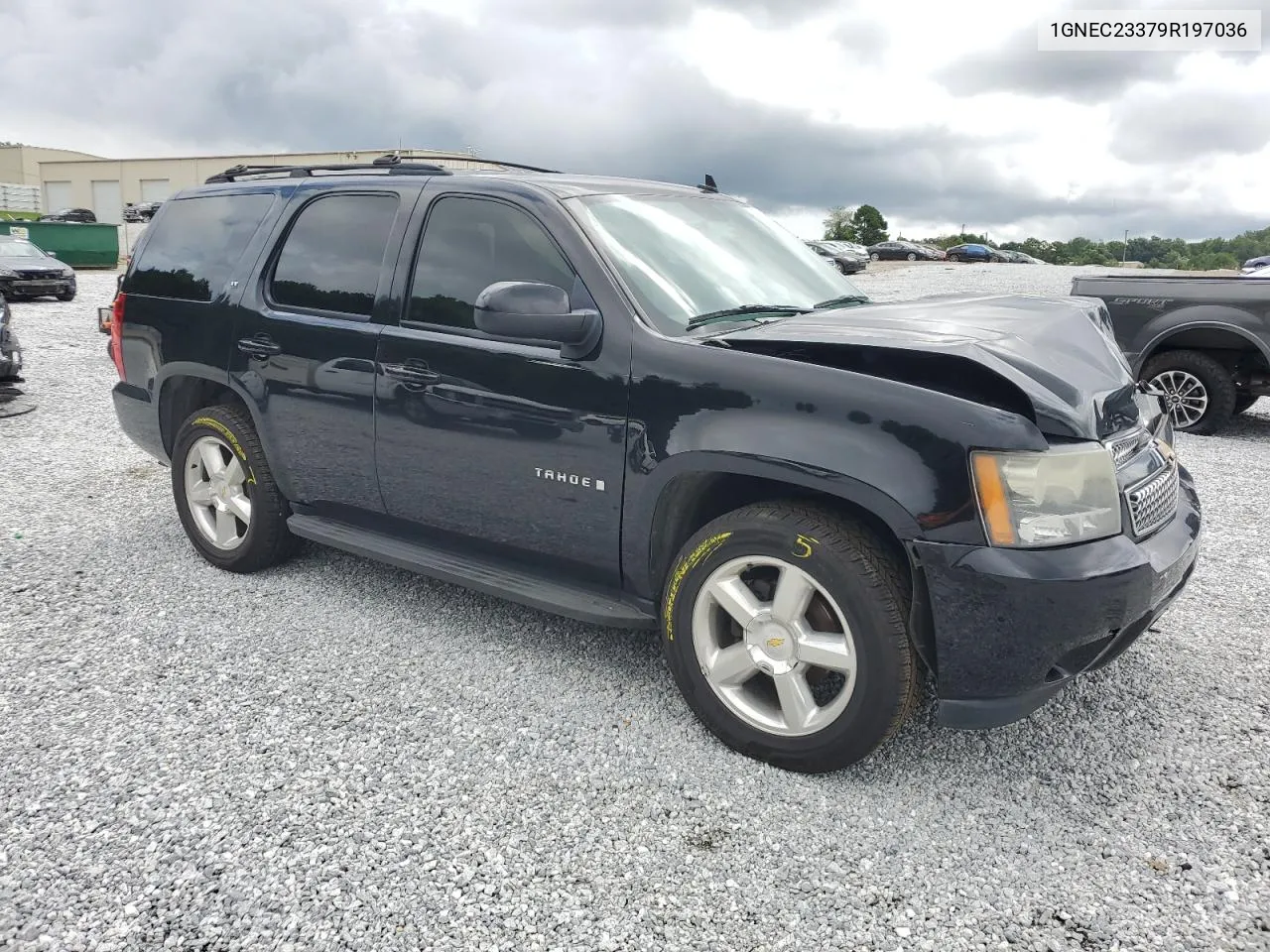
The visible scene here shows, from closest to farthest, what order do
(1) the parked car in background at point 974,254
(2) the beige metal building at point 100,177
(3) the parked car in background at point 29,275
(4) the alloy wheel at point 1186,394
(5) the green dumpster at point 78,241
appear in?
(4) the alloy wheel at point 1186,394 < (3) the parked car in background at point 29,275 < (5) the green dumpster at point 78,241 < (1) the parked car in background at point 974,254 < (2) the beige metal building at point 100,177

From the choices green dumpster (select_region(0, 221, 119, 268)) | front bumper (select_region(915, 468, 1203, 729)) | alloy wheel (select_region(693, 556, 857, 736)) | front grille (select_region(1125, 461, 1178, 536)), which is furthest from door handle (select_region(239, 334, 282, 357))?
green dumpster (select_region(0, 221, 119, 268))

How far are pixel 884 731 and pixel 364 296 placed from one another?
2.59 m

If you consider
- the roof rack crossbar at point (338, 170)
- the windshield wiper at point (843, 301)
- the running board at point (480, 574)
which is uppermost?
the roof rack crossbar at point (338, 170)

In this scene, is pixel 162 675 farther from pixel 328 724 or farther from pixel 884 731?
pixel 884 731

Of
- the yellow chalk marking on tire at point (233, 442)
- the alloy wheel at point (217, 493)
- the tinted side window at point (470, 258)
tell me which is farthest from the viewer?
the alloy wheel at point (217, 493)

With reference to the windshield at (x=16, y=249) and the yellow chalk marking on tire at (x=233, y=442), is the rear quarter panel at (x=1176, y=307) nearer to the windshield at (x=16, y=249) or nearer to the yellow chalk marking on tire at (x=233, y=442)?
the yellow chalk marking on tire at (x=233, y=442)

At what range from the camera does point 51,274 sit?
1970cm

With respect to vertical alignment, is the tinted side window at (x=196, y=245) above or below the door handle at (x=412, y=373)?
above

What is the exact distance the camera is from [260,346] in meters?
4.10

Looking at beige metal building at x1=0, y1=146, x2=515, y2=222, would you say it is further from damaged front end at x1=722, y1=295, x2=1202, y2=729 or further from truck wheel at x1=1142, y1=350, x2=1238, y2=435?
Answer: damaged front end at x1=722, y1=295, x2=1202, y2=729

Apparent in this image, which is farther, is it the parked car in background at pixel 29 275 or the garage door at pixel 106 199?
the garage door at pixel 106 199

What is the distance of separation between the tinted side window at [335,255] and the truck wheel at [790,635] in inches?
72.9

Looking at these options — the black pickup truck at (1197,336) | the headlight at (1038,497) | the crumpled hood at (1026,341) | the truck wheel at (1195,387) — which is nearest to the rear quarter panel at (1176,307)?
the black pickup truck at (1197,336)

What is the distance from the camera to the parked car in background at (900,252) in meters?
48.1
